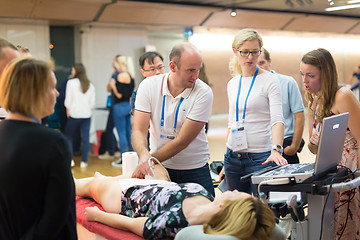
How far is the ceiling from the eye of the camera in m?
7.47

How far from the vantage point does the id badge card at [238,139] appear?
2.81 m

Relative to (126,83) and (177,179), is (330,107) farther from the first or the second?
(126,83)

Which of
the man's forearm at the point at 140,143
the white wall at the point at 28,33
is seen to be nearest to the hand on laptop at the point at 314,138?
the man's forearm at the point at 140,143

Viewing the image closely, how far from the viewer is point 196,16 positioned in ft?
30.7

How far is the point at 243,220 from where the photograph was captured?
1.81 meters

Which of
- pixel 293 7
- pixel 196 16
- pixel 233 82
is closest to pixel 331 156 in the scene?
pixel 233 82

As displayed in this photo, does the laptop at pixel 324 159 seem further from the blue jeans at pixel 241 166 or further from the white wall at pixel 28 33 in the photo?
the white wall at pixel 28 33

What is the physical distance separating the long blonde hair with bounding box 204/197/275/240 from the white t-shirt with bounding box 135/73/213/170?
85 centimetres

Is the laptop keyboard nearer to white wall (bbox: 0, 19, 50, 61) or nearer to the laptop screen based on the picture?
the laptop screen

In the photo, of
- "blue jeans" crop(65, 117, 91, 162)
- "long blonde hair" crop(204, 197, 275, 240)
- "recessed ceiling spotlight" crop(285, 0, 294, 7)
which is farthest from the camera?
"recessed ceiling spotlight" crop(285, 0, 294, 7)

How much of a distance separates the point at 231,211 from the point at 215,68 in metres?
9.77

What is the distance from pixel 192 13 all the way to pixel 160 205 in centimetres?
735

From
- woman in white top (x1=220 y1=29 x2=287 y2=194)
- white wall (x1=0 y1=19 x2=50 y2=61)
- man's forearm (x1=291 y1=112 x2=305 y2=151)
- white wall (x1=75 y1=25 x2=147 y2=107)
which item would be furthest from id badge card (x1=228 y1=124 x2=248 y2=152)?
white wall (x1=75 y1=25 x2=147 y2=107)

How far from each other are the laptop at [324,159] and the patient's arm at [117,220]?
619 millimetres
